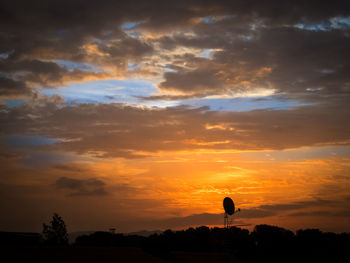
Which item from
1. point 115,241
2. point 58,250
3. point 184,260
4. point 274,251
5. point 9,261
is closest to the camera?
point 9,261

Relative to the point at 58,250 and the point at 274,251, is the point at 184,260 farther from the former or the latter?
the point at 274,251

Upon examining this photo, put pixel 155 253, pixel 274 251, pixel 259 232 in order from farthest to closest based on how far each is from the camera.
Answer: pixel 259 232 → pixel 274 251 → pixel 155 253

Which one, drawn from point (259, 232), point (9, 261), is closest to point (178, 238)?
point (259, 232)

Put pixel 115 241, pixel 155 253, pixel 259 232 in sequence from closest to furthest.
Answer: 1. pixel 155 253
2. pixel 115 241
3. pixel 259 232

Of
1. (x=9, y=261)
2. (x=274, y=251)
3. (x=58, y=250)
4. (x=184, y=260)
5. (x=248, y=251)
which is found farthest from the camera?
(x=248, y=251)

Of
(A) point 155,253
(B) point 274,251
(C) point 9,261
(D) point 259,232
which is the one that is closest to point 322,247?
(B) point 274,251

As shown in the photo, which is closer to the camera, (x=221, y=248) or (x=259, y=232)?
(x=221, y=248)

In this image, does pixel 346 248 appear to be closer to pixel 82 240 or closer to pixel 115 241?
pixel 115 241

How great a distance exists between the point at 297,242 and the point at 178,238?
2058cm

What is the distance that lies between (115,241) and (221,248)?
16.0m

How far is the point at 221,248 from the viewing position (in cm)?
5881

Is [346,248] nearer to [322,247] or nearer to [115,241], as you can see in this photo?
[322,247]

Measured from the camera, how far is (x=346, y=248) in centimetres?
5997

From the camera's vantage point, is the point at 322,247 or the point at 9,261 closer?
the point at 9,261
